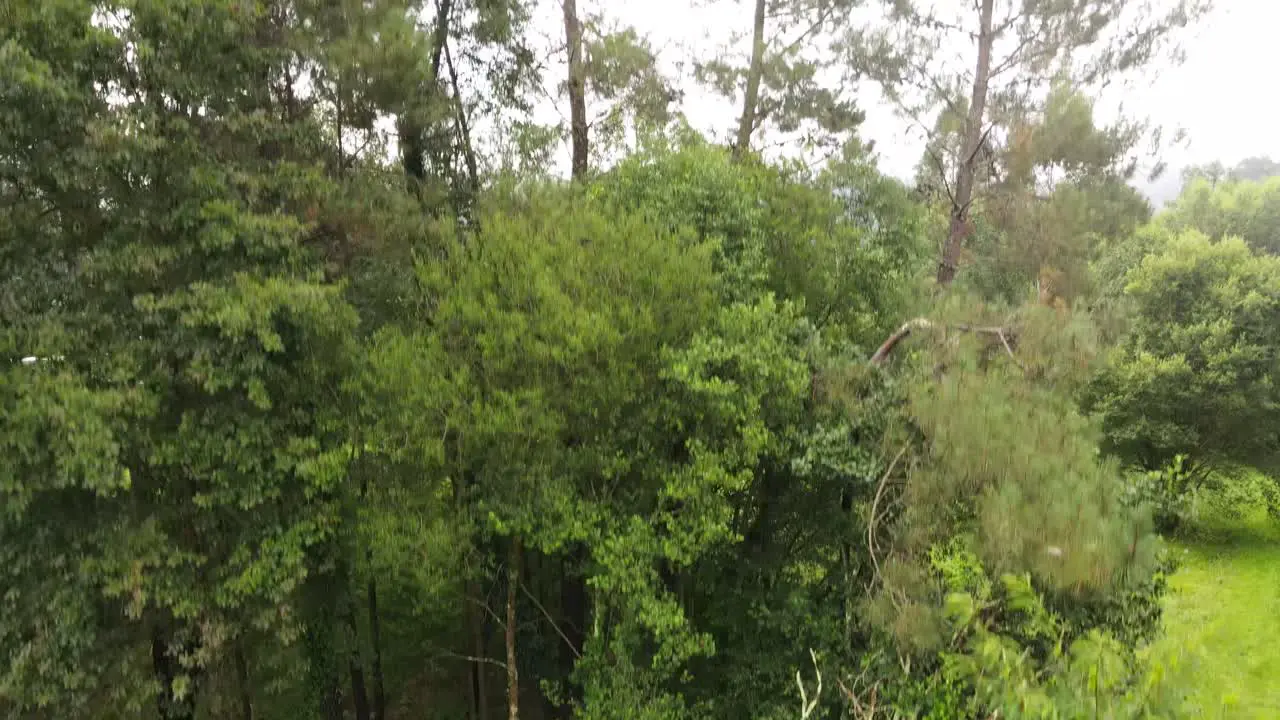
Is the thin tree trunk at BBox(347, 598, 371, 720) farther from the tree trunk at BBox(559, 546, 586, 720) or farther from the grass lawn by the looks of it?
the grass lawn

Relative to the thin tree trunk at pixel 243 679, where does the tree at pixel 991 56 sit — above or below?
above

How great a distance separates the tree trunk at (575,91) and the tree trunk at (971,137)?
632 cm

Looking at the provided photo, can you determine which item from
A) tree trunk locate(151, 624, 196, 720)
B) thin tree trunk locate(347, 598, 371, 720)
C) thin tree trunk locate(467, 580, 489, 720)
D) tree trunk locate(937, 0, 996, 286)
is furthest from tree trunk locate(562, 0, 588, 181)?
tree trunk locate(151, 624, 196, 720)

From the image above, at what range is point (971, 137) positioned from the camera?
12398mm

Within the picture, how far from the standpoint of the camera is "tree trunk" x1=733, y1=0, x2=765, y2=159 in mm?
12516

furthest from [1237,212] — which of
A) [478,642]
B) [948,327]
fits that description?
[478,642]

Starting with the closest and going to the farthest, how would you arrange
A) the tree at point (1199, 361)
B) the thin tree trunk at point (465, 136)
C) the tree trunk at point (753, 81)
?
the thin tree trunk at point (465, 136) → the tree trunk at point (753, 81) → the tree at point (1199, 361)

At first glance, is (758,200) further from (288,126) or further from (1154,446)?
(1154,446)

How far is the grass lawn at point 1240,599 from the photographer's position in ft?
35.1

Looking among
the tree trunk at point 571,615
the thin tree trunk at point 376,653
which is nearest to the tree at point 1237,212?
the tree trunk at point 571,615

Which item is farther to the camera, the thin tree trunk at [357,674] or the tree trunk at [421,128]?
the thin tree trunk at [357,674]

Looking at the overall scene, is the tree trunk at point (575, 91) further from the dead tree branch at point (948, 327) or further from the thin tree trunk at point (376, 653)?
the thin tree trunk at point (376, 653)

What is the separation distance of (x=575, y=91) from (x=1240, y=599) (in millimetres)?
16754

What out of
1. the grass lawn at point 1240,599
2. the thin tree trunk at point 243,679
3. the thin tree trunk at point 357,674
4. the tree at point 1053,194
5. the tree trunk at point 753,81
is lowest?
the grass lawn at point 1240,599
